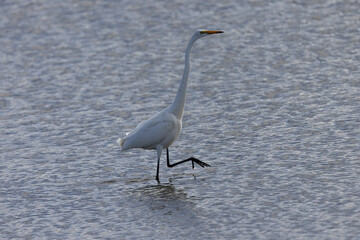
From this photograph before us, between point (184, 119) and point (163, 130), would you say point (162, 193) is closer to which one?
point (163, 130)

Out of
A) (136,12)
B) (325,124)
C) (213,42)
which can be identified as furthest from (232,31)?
(325,124)

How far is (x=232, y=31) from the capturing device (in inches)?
666

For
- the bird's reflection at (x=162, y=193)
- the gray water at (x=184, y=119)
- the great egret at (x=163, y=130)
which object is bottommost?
the bird's reflection at (x=162, y=193)

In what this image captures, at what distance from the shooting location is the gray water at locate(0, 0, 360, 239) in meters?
8.70

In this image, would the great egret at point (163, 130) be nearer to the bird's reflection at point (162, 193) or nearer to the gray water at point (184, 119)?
the bird's reflection at point (162, 193)

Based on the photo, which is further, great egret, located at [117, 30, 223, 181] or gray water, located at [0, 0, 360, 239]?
great egret, located at [117, 30, 223, 181]

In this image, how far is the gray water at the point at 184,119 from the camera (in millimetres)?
8695

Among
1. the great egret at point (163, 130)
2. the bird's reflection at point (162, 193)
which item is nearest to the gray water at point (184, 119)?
the bird's reflection at point (162, 193)

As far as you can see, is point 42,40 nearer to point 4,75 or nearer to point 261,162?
point 4,75

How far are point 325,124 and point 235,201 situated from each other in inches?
117

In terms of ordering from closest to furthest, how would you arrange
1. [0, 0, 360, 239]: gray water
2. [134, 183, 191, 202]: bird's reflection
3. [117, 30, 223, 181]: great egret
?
1. [0, 0, 360, 239]: gray water
2. [134, 183, 191, 202]: bird's reflection
3. [117, 30, 223, 181]: great egret

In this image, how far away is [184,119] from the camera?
12.3 m

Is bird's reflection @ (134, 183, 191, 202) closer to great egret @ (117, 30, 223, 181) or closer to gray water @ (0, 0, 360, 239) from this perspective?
gray water @ (0, 0, 360, 239)

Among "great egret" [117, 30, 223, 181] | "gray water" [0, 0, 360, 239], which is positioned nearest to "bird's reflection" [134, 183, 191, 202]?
"gray water" [0, 0, 360, 239]
